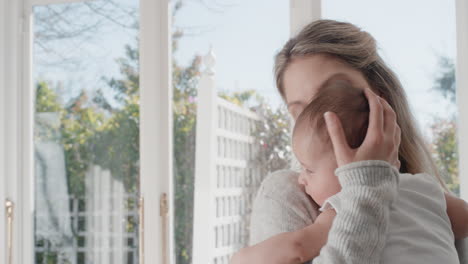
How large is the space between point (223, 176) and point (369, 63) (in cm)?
177

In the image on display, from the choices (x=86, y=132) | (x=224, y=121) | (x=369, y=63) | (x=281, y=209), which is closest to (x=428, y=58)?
(x=224, y=121)

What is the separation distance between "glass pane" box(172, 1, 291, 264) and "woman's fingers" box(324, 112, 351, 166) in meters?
1.89

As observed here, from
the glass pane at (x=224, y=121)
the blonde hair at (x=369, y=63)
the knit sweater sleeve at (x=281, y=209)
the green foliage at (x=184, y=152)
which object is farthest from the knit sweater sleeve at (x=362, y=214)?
the green foliage at (x=184, y=152)

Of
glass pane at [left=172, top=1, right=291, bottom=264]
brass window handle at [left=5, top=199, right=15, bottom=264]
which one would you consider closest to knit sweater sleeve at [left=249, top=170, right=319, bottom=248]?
glass pane at [left=172, top=1, right=291, bottom=264]

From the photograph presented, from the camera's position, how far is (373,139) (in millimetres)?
782

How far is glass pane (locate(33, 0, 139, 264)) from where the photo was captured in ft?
10.1

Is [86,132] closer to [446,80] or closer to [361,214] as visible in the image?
[446,80]

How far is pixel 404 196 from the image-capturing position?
2.76ft

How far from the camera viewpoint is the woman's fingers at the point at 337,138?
79 cm

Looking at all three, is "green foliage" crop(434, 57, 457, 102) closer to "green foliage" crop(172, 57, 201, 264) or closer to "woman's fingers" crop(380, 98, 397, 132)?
"green foliage" crop(172, 57, 201, 264)

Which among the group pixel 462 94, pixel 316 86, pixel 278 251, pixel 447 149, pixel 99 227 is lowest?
pixel 99 227

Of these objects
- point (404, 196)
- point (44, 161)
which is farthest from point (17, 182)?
point (404, 196)

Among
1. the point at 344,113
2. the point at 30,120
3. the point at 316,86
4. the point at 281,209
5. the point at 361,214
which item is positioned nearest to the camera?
the point at 361,214

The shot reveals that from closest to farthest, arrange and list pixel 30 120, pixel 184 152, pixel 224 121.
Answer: pixel 224 121, pixel 184 152, pixel 30 120
